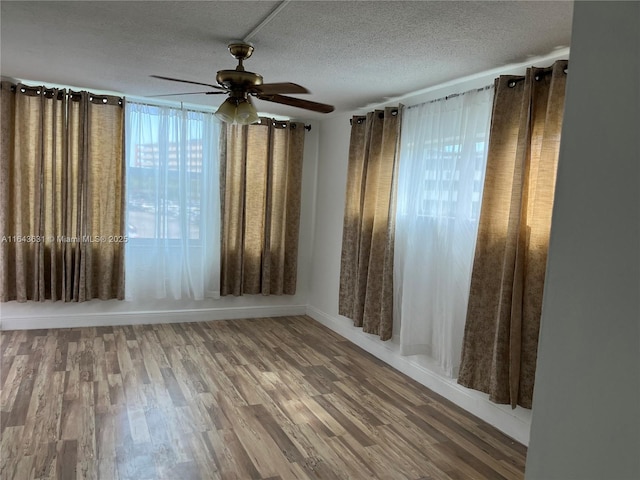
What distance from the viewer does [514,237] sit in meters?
2.72

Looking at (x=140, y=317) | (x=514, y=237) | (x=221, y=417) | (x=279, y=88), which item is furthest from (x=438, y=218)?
(x=140, y=317)

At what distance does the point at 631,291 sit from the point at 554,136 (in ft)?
7.30

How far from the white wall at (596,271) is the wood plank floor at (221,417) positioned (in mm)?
1940

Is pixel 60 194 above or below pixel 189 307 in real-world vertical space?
above

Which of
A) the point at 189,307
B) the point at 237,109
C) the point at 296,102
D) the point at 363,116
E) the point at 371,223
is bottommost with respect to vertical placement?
the point at 189,307

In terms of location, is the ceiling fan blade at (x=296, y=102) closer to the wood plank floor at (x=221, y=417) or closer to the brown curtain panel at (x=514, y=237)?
the brown curtain panel at (x=514, y=237)

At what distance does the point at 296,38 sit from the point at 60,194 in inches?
120

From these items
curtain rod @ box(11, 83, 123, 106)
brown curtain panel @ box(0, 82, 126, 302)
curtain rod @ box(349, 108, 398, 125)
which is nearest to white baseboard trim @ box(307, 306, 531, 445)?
curtain rod @ box(349, 108, 398, 125)

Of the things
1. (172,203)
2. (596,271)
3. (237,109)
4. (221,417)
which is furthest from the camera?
(172,203)

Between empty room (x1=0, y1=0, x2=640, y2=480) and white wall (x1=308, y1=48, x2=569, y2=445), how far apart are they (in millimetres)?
27

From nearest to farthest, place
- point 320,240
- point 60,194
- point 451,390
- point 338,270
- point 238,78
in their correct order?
point 238,78 < point 451,390 < point 60,194 < point 338,270 < point 320,240

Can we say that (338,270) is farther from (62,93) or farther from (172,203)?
(62,93)

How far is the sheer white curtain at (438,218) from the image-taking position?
10.5ft

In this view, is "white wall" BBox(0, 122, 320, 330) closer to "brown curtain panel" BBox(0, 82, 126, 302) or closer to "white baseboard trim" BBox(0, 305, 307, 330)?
"white baseboard trim" BBox(0, 305, 307, 330)
